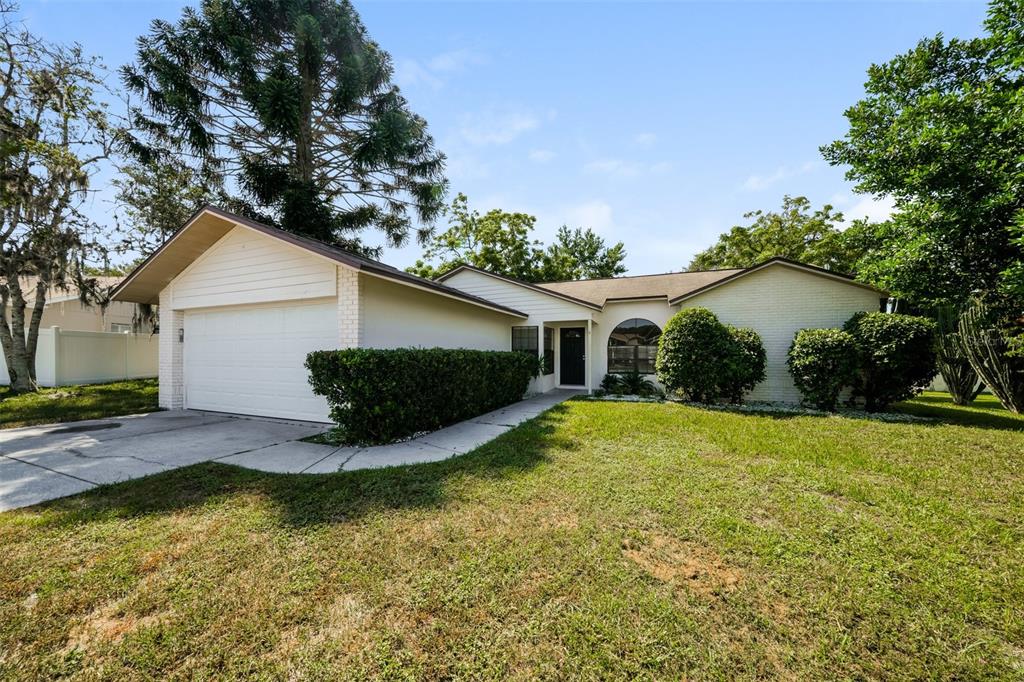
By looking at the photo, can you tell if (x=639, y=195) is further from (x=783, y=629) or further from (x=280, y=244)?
(x=783, y=629)

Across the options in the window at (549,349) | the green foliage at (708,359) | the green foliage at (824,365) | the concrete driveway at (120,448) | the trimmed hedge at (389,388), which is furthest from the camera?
the window at (549,349)

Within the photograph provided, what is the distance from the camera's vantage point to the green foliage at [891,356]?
26.3ft

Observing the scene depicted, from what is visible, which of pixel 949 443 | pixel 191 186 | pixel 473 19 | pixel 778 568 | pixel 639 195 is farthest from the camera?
pixel 191 186

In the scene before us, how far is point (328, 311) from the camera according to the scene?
6918 mm

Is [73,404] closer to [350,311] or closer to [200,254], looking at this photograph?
[200,254]

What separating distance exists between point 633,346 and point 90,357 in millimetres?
19859

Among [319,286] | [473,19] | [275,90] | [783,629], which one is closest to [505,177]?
[473,19]

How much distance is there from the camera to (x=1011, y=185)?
302 inches

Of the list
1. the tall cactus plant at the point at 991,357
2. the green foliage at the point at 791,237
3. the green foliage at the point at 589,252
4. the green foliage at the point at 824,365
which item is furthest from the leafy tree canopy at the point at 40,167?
the green foliage at the point at 791,237

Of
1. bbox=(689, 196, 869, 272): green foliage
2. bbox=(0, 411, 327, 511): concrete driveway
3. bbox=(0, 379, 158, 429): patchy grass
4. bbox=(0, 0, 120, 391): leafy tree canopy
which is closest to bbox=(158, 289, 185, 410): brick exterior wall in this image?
bbox=(0, 379, 158, 429): patchy grass

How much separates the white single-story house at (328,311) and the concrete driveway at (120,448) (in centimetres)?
99

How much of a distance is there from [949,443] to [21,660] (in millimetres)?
9977

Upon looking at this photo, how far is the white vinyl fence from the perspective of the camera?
40.9 ft

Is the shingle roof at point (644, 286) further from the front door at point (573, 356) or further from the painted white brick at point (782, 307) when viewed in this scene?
the painted white brick at point (782, 307)
